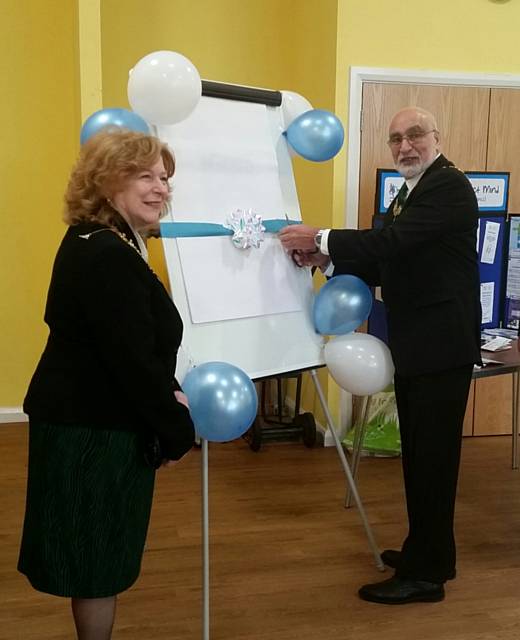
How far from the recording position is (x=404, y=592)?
242cm

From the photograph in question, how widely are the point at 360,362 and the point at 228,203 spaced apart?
0.67 metres

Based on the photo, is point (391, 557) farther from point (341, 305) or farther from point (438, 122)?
point (438, 122)

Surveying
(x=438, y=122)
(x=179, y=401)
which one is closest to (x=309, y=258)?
(x=179, y=401)

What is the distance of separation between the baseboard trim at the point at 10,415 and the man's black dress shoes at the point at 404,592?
2.68 meters

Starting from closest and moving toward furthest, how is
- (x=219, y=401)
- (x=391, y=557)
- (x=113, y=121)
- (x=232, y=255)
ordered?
(x=219, y=401) → (x=113, y=121) → (x=232, y=255) → (x=391, y=557)

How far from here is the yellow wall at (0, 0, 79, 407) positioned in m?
4.20

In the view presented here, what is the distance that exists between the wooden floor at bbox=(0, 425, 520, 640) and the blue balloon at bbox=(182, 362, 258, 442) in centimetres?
70

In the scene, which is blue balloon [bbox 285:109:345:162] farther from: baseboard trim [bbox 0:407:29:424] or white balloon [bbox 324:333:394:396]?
baseboard trim [bbox 0:407:29:424]

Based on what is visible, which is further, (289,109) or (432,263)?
(289,109)

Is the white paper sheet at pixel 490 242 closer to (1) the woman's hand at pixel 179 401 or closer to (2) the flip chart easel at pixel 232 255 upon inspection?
(2) the flip chart easel at pixel 232 255

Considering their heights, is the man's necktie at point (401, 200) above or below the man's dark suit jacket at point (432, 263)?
above

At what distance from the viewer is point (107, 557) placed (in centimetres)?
163

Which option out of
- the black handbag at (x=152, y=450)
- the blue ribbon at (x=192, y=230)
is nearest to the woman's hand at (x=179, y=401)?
the black handbag at (x=152, y=450)

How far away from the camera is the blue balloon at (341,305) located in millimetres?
2432
